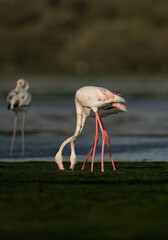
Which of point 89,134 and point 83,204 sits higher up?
point 89,134

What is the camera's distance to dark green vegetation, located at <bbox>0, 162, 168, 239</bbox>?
24.9 ft

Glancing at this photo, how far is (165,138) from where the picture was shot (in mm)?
20172

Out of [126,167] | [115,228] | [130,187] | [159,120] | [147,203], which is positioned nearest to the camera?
[115,228]

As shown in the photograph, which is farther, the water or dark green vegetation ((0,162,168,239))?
the water

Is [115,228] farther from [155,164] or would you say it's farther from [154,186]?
[155,164]

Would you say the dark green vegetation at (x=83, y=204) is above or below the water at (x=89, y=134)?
below

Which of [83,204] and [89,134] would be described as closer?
[83,204]

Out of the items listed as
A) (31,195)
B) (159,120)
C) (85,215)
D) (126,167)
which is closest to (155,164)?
(126,167)

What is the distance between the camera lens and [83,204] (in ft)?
29.7

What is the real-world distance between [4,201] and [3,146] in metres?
9.17

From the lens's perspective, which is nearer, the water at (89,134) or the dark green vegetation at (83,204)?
the dark green vegetation at (83,204)

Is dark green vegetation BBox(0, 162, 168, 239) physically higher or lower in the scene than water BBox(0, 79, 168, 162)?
lower

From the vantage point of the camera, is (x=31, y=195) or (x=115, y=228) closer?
(x=115, y=228)

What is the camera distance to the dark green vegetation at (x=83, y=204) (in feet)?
24.9
